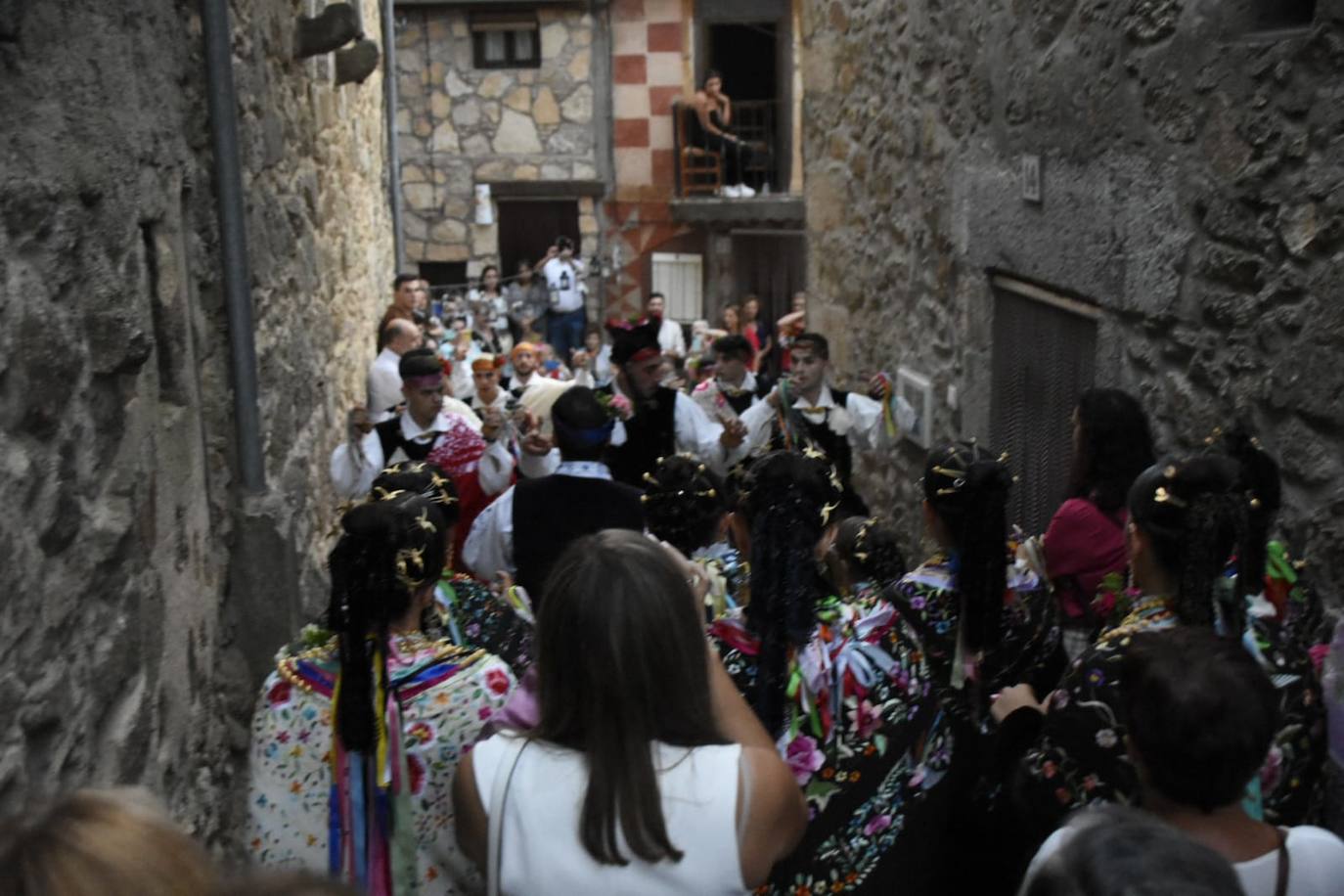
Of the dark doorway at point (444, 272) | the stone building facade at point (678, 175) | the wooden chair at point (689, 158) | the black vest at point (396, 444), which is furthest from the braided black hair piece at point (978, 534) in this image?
the dark doorway at point (444, 272)

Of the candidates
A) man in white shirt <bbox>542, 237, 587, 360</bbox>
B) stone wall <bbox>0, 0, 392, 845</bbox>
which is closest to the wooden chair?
man in white shirt <bbox>542, 237, 587, 360</bbox>

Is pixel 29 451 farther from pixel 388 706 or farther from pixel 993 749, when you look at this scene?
pixel 993 749

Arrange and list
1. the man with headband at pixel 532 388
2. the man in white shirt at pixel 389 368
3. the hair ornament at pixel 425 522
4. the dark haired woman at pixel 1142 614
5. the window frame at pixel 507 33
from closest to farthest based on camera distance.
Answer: the dark haired woman at pixel 1142 614
the hair ornament at pixel 425 522
the man with headband at pixel 532 388
the man in white shirt at pixel 389 368
the window frame at pixel 507 33

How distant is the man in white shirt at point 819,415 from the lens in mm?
5344

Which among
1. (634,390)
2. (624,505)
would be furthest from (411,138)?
(624,505)

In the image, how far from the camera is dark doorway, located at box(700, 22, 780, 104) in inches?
657

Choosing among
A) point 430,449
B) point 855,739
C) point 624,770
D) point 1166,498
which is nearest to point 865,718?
point 855,739

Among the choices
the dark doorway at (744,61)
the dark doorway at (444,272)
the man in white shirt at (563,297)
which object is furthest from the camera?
the dark doorway at (744,61)

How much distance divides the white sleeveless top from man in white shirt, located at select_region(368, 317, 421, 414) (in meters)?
4.86

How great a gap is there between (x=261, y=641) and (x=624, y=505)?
1492 mm

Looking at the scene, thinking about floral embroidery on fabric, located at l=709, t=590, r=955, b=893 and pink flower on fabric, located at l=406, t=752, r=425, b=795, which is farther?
floral embroidery on fabric, located at l=709, t=590, r=955, b=893

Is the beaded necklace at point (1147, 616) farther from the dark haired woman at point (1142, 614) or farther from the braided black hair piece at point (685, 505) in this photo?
the braided black hair piece at point (685, 505)

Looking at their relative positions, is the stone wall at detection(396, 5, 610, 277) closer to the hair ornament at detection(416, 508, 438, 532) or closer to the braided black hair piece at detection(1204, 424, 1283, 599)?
the braided black hair piece at detection(1204, 424, 1283, 599)

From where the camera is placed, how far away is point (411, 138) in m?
15.7
